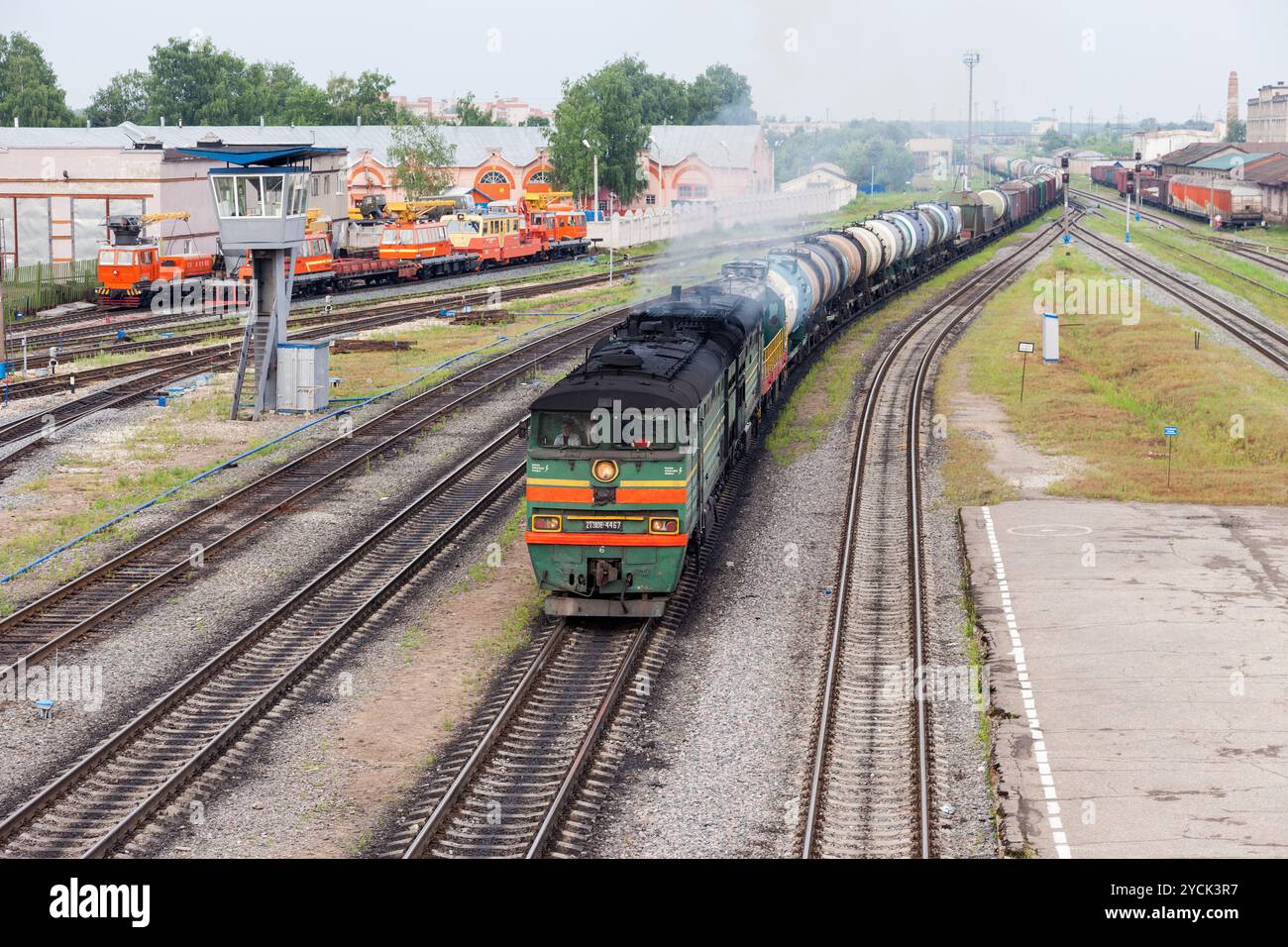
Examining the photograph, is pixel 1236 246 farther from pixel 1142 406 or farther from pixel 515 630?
pixel 515 630

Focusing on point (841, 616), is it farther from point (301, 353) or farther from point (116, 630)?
point (301, 353)

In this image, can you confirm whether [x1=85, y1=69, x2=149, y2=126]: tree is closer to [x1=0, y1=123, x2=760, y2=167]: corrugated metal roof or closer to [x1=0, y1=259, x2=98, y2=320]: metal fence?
[x1=0, y1=123, x2=760, y2=167]: corrugated metal roof

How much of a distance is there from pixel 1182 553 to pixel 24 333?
41.5 meters

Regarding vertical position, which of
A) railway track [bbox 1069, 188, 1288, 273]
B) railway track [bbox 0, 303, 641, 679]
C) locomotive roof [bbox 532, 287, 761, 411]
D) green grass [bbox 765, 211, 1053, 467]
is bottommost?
railway track [bbox 0, 303, 641, 679]

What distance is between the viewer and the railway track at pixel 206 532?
19.5 metres

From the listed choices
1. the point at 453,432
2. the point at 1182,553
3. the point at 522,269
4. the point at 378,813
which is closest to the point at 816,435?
the point at 453,432

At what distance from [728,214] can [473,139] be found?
61.2 m

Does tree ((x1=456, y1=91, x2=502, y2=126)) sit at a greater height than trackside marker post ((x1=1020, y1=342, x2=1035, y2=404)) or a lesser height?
greater

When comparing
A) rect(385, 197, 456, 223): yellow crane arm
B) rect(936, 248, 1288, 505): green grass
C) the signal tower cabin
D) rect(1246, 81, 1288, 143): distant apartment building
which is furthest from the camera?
rect(1246, 81, 1288, 143): distant apartment building

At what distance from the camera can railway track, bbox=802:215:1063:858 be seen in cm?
1349

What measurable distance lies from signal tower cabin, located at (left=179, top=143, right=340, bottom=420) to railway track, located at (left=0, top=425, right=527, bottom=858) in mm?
11029

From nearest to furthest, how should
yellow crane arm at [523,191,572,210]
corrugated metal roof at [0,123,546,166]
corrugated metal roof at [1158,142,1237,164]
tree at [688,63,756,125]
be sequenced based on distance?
yellow crane arm at [523,191,572,210] → corrugated metal roof at [0,123,546,166] → corrugated metal roof at [1158,142,1237,164] → tree at [688,63,756,125]

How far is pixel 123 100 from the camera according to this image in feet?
492

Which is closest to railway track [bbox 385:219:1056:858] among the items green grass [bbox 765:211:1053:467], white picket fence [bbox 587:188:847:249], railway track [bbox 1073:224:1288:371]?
green grass [bbox 765:211:1053:467]
